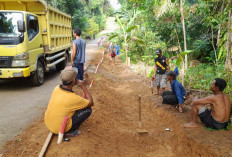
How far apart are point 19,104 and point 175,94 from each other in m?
4.28

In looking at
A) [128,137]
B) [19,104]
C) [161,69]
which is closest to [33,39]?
[19,104]

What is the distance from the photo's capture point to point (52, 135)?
130 inches

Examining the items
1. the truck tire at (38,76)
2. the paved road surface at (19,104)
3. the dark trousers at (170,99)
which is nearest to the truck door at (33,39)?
the truck tire at (38,76)

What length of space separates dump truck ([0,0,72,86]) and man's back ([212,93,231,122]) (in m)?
5.28

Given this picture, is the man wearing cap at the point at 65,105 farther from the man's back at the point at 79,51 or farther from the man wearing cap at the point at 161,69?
the man wearing cap at the point at 161,69

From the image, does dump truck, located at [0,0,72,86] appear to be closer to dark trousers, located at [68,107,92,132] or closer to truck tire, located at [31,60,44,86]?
truck tire, located at [31,60,44,86]

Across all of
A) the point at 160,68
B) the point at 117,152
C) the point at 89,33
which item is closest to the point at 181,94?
the point at 160,68

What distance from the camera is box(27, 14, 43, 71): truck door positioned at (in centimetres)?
650

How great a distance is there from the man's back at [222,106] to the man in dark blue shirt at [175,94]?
1.36m

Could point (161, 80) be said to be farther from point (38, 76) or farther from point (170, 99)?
point (38, 76)

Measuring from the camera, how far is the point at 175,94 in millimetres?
5590

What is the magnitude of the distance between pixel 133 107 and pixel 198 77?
3.02 metres

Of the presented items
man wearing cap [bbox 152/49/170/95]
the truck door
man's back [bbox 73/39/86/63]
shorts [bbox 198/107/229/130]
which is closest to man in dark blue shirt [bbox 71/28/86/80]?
man's back [bbox 73/39/86/63]

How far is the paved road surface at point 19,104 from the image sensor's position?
13.3 ft
